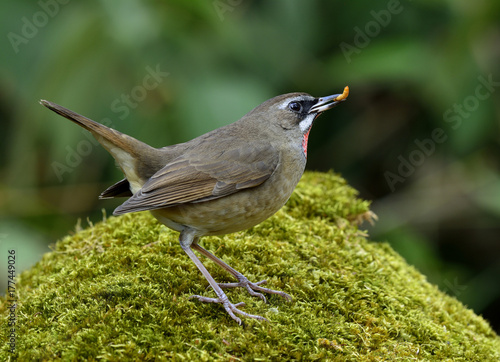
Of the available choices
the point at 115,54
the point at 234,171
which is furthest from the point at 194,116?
the point at 234,171

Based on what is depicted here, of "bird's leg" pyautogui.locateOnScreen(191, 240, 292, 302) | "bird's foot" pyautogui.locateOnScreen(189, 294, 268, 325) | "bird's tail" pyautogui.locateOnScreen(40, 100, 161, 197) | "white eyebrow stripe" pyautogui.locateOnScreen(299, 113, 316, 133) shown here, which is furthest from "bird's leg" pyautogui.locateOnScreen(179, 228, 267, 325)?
"white eyebrow stripe" pyautogui.locateOnScreen(299, 113, 316, 133)

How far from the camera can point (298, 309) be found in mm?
3885

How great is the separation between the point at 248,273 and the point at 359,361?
1215 mm

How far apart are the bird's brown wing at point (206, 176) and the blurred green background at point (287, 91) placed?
130 cm

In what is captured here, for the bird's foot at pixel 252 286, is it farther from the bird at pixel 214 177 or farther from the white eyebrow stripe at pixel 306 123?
the white eyebrow stripe at pixel 306 123

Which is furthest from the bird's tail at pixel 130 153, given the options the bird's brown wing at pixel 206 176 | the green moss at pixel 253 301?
the green moss at pixel 253 301

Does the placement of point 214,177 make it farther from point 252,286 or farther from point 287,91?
point 287,91

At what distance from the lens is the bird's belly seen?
4164 millimetres

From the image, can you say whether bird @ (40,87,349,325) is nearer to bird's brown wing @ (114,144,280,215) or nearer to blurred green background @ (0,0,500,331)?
bird's brown wing @ (114,144,280,215)

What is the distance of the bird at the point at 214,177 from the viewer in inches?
163

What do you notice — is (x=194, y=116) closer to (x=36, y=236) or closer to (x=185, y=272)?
(x=185, y=272)

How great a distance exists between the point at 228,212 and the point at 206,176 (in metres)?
0.36

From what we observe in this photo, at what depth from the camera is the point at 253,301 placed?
3984 mm

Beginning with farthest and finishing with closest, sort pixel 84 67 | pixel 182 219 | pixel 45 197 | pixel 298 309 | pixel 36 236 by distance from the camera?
pixel 45 197
pixel 36 236
pixel 84 67
pixel 182 219
pixel 298 309
